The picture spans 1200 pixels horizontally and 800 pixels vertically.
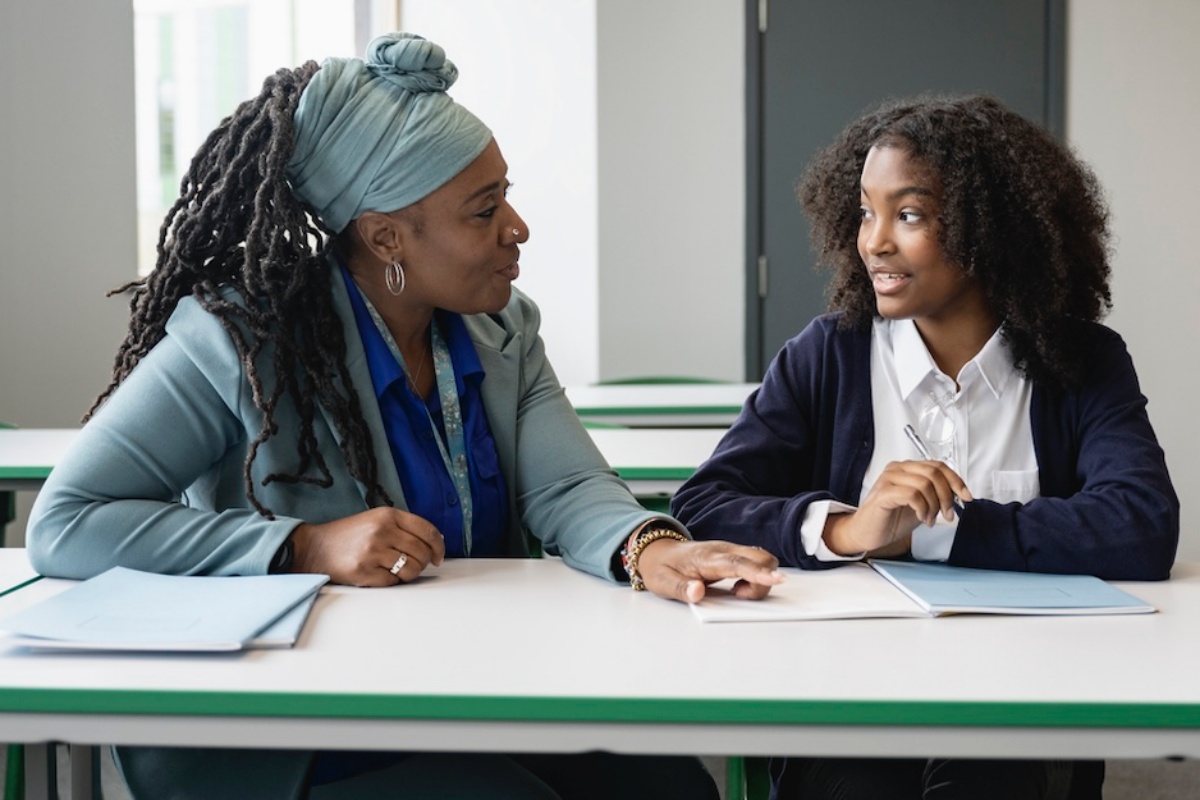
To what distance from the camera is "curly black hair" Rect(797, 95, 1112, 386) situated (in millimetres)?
1842

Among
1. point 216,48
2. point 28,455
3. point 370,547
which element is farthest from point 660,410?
point 216,48

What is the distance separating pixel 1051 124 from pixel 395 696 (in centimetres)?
447

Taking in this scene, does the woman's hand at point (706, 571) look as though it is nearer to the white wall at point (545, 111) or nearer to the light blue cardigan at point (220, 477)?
the light blue cardigan at point (220, 477)

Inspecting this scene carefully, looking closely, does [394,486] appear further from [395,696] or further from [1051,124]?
[1051,124]

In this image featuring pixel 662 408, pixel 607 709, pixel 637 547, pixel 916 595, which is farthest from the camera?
pixel 662 408

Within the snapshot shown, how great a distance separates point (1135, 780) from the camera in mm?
3010

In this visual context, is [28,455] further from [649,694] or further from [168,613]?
[649,694]

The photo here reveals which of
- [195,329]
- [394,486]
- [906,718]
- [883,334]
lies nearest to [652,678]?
[906,718]

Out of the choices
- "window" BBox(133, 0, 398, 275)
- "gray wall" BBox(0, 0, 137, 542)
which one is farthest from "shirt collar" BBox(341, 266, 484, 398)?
"window" BBox(133, 0, 398, 275)

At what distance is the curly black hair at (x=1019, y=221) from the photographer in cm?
184

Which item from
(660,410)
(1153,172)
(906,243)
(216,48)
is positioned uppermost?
(216,48)

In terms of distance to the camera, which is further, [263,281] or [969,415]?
[969,415]

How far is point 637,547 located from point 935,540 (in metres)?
0.38

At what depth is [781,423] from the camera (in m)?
1.92
